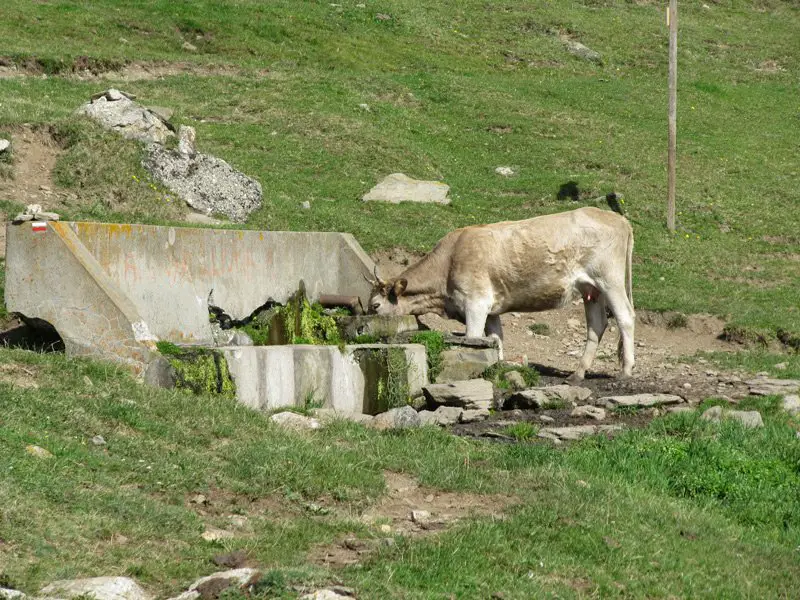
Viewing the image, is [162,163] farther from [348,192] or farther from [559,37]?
[559,37]

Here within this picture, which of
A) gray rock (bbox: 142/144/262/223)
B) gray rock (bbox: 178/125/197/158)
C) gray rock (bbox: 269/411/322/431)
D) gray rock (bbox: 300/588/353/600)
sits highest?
gray rock (bbox: 178/125/197/158)

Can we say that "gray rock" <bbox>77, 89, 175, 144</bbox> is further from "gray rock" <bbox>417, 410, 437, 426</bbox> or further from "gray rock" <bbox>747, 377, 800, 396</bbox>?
"gray rock" <bbox>747, 377, 800, 396</bbox>

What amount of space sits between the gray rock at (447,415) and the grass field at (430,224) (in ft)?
5.31

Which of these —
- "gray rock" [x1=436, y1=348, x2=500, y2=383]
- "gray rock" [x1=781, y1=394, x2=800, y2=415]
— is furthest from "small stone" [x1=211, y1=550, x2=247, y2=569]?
"gray rock" [x1=781, y1=394, x2=800, y2=415]

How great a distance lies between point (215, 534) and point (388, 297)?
9.02m

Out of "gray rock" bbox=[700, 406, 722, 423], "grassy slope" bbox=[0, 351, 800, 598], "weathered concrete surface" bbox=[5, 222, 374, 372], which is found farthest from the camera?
"gray rock" bbox=[700, 406, 722, 423]

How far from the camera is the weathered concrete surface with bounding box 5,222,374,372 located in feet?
35.2

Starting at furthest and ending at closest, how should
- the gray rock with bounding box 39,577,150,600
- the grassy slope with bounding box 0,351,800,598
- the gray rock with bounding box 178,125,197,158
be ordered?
the gray rock with bounding box 178,125,197,158 < the grassy slope with bounding box 0,351,800,598 < the gray rock with bounding box 39,577,150,600

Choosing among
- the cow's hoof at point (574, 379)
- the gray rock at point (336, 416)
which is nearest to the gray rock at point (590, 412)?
the gray rock at point (336, 416)

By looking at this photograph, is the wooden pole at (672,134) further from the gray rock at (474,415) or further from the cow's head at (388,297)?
the gray rock at (474,415)

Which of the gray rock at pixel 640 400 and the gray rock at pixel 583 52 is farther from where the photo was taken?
the gray rock at pixel 583 52

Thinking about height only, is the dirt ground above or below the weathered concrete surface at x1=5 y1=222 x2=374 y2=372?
below

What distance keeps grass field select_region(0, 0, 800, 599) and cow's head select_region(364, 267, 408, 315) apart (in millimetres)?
4708

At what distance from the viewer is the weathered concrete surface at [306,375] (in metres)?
11.4
